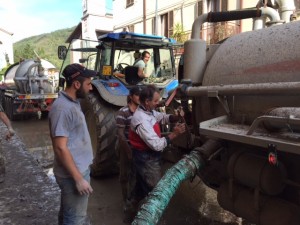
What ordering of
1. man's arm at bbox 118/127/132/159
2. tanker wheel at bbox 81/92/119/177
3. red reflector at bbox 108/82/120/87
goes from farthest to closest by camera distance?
red reflector at bbox 108/82/120/87
tanker wheel at bbox 81/92/119/177
man's arm at bbox 118/127/132/159

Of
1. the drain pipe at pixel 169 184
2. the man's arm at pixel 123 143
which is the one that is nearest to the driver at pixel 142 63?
the man's arm at pixel 123 143

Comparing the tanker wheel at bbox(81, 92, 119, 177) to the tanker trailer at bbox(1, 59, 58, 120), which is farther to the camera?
the tanker trailer at bbox(1, 59, 58, 120)

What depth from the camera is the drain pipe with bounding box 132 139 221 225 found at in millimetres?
2301

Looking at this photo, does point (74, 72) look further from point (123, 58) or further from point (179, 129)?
point (123, 58)

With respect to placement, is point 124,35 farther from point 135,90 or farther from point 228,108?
point 228,108

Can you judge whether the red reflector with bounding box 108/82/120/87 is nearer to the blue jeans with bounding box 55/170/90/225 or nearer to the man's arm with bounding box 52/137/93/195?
the blue jeans with bounding box 55/170/90/225

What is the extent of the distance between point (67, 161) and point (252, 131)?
4.32 ft

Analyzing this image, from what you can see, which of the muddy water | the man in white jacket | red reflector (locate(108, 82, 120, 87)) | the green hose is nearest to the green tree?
red reflector (locate(108, 82, 120, 87))

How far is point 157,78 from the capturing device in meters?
6.73

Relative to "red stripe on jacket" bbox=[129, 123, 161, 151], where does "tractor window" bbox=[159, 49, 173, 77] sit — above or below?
above

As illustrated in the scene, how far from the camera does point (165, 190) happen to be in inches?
96.9

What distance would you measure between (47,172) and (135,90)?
276 centimetres

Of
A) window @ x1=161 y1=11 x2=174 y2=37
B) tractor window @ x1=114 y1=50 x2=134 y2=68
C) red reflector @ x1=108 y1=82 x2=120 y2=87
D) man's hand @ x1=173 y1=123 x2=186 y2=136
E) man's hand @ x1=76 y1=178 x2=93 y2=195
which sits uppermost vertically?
window @ x1=161 y1=11 x2=174 y2=37

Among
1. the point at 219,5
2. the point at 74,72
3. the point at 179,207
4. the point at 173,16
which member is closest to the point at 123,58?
the point at 179,207
